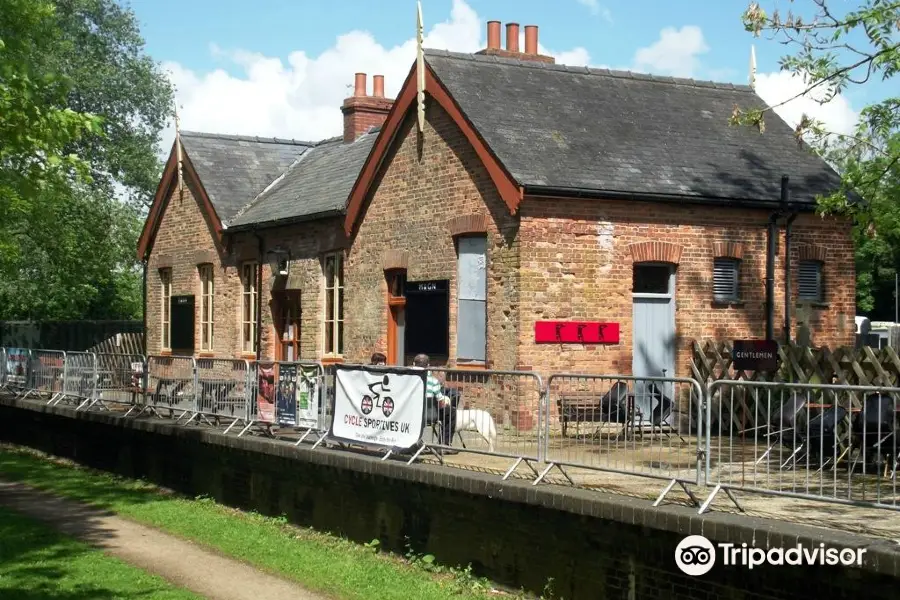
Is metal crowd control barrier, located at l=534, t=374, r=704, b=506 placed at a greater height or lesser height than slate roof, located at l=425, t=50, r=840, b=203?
lesser

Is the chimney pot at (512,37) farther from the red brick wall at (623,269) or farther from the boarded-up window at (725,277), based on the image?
the boarded-up window at (725,277)

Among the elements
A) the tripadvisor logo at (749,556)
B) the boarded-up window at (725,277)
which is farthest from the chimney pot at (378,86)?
the tripadvisor logo at (749,556)

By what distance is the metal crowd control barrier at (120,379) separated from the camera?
21.5 m

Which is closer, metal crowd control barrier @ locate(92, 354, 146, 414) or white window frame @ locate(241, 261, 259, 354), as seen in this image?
metal crowd control barrier @ locate(92, 354, 146, 414)

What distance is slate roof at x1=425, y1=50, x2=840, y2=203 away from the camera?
63.3 feet

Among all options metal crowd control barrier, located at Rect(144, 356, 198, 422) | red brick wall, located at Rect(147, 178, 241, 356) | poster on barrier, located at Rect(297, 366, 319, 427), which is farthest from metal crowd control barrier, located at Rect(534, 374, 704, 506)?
red brick wall, located at Rect(147, 178, 241, 356)

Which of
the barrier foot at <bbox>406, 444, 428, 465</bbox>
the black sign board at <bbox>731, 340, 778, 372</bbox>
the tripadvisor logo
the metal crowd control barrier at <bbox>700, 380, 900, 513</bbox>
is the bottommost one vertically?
the tripadvisor logo

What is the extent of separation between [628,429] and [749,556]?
2.52m

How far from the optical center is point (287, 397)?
16.9 metres

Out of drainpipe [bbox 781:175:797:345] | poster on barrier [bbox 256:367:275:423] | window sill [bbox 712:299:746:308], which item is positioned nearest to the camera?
poster on barrier [bbox 256:367:275:423]

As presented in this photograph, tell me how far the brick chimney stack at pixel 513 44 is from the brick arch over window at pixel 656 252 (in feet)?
17.0

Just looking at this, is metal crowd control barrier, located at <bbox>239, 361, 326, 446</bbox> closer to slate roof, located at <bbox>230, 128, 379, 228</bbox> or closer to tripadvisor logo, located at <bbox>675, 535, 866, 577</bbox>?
slate roof, located at <bbox>230, 128, 379, 228</bbox>

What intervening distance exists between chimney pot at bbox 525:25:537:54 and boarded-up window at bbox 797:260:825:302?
21.6 feet

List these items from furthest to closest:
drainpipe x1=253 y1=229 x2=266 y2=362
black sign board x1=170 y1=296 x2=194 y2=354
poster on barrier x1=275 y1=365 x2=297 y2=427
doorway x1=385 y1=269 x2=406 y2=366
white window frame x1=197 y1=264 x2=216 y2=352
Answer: black sign board x1=170 y1=296 x2=194 y2=354
white window frame x1=197 y1=264 x2=216 y2=352
drainpipe x1=253 y1=229 x2=266 y2=362
doorway x1=385 y1=269 x2=406 y2=366
poster on barrier x1=275 y1=365 x2=297 y2=427
